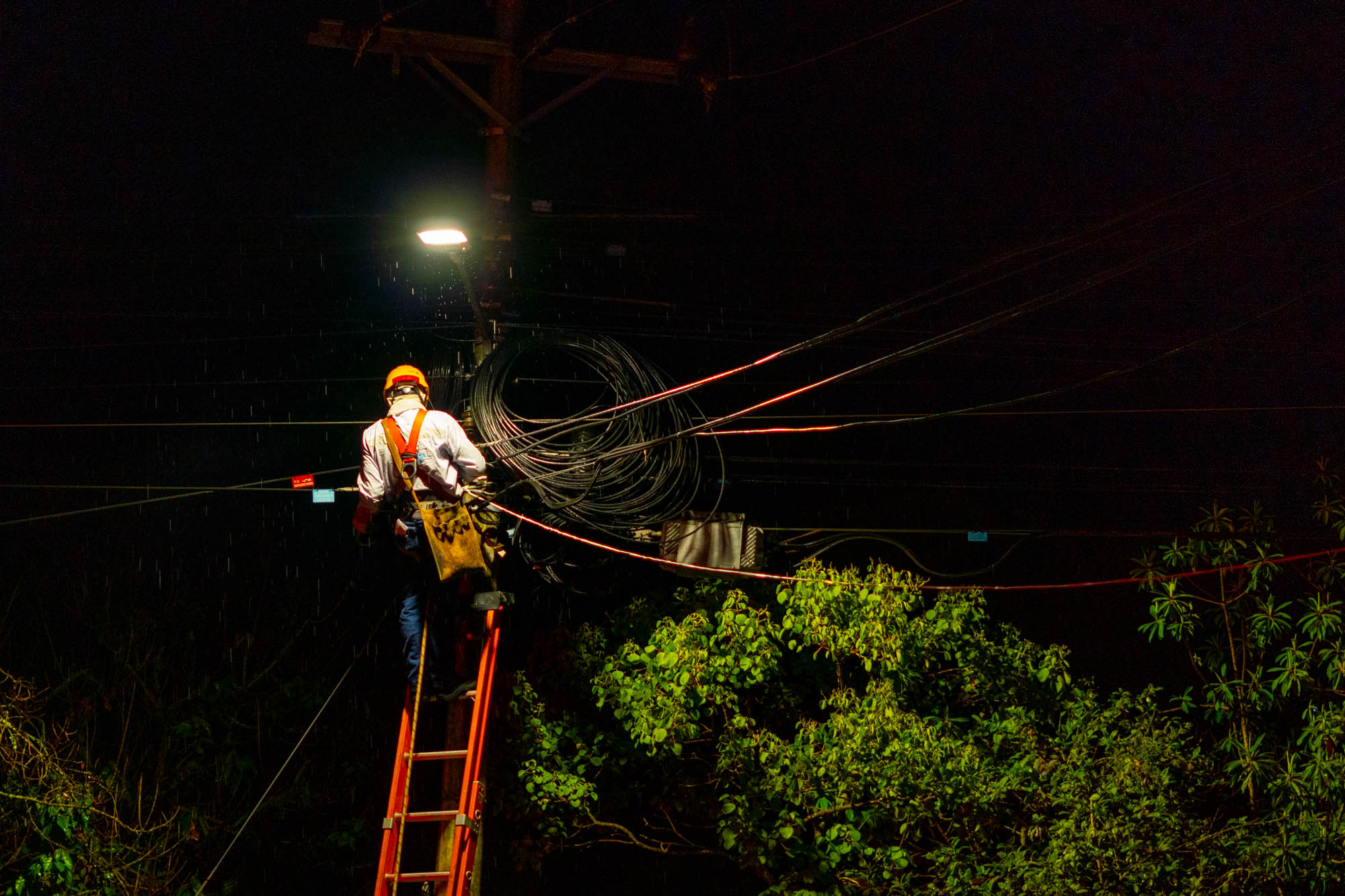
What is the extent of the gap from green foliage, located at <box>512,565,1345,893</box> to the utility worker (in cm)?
250

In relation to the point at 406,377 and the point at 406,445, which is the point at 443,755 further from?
the point at 406,377

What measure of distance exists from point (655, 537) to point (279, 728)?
5.57 m

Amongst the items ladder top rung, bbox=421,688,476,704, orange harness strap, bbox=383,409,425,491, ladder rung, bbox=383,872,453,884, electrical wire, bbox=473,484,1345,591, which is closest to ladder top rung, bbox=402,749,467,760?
ladder top rung, bbox=421,688,476,704

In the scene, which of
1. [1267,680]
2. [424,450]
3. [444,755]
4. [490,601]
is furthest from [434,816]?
[1267,680]

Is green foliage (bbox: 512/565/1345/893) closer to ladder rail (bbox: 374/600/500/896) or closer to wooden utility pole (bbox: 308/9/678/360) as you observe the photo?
ladder rail (bbox: 374/600/500/896)

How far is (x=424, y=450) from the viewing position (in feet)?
27.5

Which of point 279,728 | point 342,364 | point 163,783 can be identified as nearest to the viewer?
point 163,783

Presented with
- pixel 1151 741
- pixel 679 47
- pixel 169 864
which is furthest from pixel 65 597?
pixel 1151 741

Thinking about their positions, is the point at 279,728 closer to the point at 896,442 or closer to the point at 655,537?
the point at 655,537

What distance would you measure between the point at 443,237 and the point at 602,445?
2129 mm

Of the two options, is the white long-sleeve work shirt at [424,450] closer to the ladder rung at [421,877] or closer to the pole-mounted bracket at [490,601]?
the pole-mounted bracket at [490,601]

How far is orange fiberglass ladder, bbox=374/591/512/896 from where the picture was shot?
7.91 metres

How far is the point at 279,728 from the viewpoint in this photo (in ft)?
46.1

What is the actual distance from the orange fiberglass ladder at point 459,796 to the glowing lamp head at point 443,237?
114 inches
